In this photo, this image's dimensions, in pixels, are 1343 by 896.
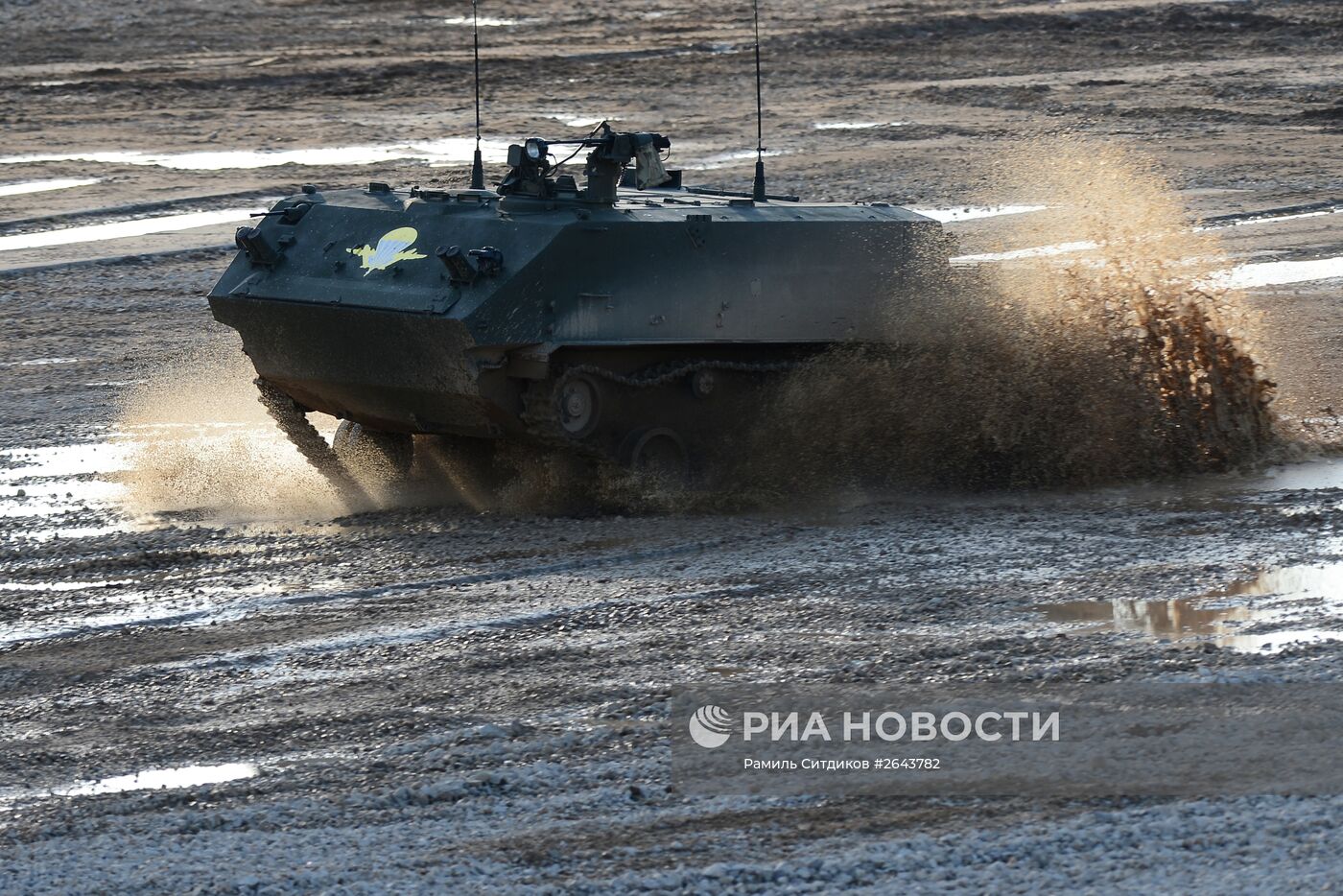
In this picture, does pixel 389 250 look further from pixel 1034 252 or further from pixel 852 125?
pixel 852 125

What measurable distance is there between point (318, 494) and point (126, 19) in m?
18.2

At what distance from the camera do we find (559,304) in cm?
937

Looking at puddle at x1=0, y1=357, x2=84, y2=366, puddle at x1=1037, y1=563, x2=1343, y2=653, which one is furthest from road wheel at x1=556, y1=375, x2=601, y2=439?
puddle at x1=0, y1=357, x2=84, y2=366

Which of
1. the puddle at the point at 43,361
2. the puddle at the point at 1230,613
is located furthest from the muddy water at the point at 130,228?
the puddle at the point at 1230,613

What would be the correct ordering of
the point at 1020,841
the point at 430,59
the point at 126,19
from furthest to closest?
the point at 126,19
the point at 430,59
the point at 1020,841

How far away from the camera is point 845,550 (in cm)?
888

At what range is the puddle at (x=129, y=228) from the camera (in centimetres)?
1705

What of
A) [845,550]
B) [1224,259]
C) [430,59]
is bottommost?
[845,550]

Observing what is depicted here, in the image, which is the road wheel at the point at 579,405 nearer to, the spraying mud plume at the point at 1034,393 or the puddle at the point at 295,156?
the spraying mud plume at the point at 1034,393

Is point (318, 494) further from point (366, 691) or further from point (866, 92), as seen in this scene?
point (866, 92)

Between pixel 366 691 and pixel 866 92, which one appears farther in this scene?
pixel 866 92

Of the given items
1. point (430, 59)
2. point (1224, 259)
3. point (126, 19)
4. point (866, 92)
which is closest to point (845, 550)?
point (1224, 259)

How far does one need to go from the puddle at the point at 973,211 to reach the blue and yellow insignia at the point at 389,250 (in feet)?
27.0

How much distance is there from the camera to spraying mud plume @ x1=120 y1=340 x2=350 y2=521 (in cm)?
1019
